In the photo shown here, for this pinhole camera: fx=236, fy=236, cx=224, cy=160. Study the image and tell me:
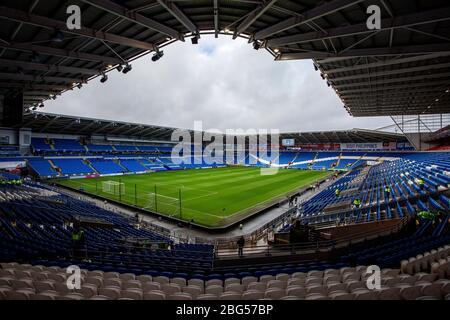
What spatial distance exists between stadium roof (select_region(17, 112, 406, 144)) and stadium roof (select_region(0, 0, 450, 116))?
31736 millimetres

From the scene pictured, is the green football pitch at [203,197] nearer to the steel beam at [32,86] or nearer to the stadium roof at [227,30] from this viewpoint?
the steel beam at [32,86]

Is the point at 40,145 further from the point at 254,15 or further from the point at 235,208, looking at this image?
the point at 254,15

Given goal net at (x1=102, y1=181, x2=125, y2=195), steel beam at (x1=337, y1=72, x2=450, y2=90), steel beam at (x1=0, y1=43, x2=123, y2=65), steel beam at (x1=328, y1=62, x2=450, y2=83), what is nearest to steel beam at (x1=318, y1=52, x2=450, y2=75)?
steel beam at (x1=328, y1=62, x2=450, y2=83)

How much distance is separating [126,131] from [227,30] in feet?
168

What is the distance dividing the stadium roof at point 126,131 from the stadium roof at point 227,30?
3174cm

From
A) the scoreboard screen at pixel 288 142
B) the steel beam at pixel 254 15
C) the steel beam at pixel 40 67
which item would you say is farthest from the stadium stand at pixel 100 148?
the steel beam at pixel 254 15

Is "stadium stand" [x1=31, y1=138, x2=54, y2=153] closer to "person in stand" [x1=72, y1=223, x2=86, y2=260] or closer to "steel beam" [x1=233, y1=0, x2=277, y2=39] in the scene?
"person in stand" [x1=72, y1=223, x2=86, y2=260]

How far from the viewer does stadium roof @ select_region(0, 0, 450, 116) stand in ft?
24.7

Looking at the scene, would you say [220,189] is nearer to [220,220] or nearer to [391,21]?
[220,220]

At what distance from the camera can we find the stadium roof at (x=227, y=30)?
24.7 ft
